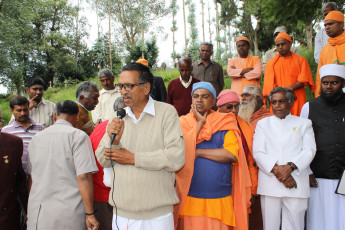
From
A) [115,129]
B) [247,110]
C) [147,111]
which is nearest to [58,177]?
[115,129]

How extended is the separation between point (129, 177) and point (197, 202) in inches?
39.9

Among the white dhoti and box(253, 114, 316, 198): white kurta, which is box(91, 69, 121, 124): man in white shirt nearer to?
box(253, 114, 316, 198): white kurta

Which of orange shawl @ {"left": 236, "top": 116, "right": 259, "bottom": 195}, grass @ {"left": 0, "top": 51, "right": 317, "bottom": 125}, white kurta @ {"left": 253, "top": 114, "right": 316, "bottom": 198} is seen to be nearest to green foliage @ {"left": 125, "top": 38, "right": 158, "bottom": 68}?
grass @ {"left": 0, "top": 51, "right": 317, "bottom": 125}

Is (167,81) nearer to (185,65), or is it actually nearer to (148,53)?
(148,53)

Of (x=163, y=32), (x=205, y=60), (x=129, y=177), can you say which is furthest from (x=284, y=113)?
(x=163, y=32)

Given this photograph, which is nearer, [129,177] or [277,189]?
[129,177]

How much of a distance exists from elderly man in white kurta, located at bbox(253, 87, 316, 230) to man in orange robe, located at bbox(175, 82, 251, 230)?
13.4 inches

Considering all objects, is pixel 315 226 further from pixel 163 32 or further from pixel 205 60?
pixel 163 32

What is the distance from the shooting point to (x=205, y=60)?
6.36m

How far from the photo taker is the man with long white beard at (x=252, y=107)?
4.32m

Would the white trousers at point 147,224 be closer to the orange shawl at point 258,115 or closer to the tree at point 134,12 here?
the orange shawl at point 258,115

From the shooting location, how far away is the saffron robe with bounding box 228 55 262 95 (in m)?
5.82

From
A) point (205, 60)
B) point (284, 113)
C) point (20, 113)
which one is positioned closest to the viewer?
point (284, 113)

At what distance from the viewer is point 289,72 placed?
5.35 meters
